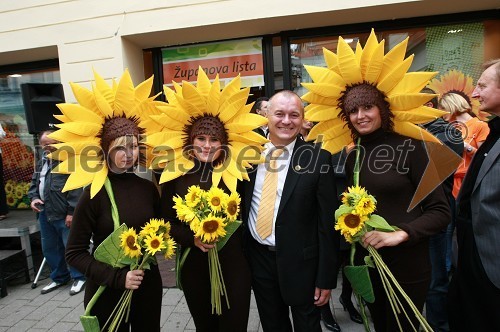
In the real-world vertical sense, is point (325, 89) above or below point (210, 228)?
above

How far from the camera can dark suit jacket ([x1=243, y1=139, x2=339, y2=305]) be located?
2.27 metres

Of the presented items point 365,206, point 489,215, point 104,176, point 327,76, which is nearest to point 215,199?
point 104,176

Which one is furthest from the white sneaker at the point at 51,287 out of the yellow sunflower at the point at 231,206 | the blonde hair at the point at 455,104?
the blonde hair at the point at 455,104

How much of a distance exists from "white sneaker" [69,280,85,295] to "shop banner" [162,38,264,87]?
136 inches

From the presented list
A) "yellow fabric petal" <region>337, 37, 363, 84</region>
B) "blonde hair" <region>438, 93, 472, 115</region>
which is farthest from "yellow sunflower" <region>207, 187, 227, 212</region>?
"blonde hair" <region>438, 93, 472, 115</region>

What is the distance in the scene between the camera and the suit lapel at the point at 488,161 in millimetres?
1959

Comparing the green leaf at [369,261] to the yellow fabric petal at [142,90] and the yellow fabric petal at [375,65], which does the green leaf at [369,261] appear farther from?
the yellow fabric petal at [142,90]

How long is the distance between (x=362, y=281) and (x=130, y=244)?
4.69 ft

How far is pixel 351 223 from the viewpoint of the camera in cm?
201

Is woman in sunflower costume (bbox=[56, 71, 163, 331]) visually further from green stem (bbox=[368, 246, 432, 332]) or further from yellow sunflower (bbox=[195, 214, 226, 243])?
green stem (bbox=[368, 246, 432, 332])

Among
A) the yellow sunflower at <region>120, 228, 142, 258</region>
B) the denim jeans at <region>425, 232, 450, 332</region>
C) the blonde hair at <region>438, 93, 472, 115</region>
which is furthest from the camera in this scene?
the blonde hair at <region>438, 93, 472, 115</region>

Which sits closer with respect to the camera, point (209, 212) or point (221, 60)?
point (209, 212)

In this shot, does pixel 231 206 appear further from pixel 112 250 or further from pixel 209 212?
pixel 112 250

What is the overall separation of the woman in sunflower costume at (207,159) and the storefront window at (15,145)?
6.04 metres
